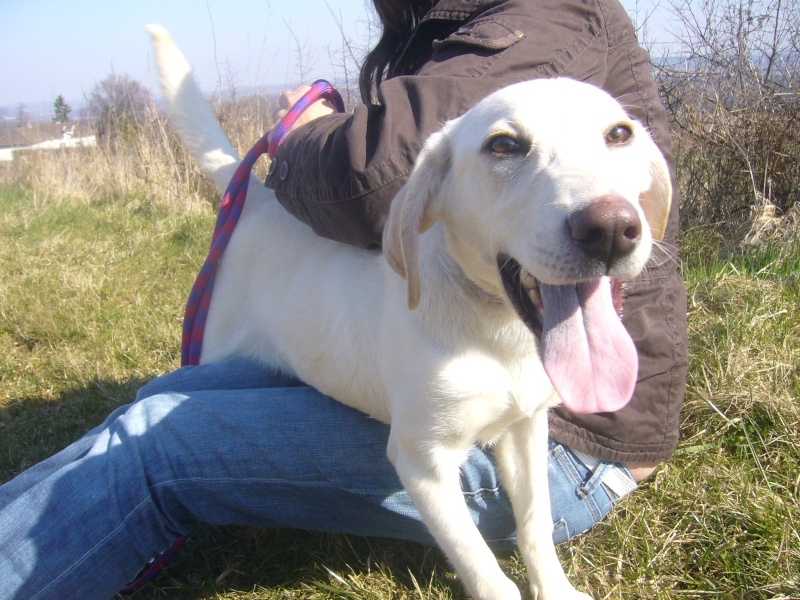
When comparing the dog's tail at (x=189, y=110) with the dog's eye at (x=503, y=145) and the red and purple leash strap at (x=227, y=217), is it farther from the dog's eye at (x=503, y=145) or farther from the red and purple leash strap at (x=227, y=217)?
the dog's eye at (x=503, y=145)

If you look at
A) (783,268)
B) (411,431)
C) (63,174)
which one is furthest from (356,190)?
(63,174)

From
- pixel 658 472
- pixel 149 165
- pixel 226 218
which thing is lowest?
pixel 658 472

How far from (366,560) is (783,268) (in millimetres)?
2605

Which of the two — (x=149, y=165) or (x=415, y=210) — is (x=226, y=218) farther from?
(x=149, y=165)

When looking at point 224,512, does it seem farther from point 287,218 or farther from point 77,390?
point 77,390

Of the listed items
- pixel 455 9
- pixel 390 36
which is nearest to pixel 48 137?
pixel 390 36

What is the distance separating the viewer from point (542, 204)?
4.69ft

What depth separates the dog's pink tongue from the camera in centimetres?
150

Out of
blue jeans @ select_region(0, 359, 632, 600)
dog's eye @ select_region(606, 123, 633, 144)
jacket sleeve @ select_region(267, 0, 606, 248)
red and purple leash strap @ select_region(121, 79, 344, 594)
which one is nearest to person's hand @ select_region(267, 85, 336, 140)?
red and purple leash strap @ select_region(121, 79, 344, 594)

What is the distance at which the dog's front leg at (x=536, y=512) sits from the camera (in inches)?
75.4

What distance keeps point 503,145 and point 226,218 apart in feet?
4.35

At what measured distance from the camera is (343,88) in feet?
19.0

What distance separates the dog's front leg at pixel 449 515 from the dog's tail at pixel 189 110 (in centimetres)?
148

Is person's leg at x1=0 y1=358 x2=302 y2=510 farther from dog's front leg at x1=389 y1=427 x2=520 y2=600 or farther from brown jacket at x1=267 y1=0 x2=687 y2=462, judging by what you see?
dog's front leg at x1=389 y1=427 x2=520 y2=600
